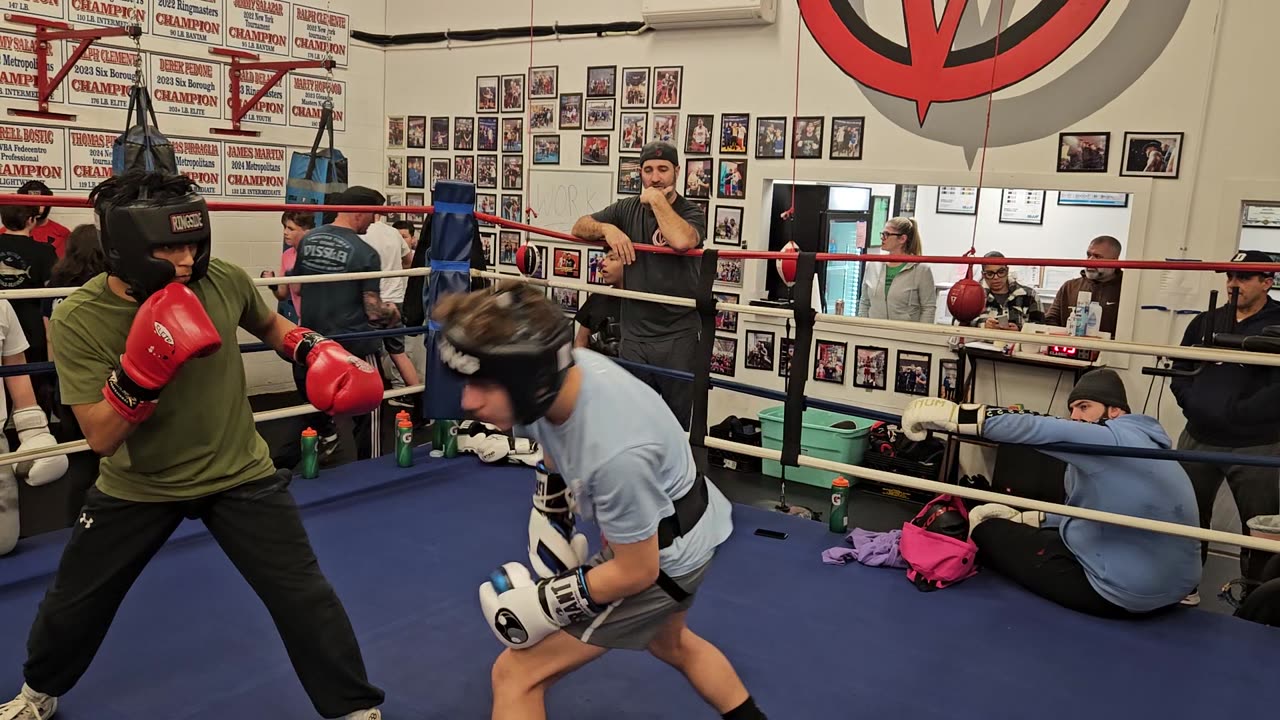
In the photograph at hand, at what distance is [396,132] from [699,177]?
8.28 feet

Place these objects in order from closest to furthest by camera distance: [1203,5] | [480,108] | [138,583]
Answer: [138,583], [1203,5], [480,108]

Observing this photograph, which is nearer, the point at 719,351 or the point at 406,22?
the point at 719,351

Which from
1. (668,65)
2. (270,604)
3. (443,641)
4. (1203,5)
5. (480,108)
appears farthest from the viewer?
(480,108)

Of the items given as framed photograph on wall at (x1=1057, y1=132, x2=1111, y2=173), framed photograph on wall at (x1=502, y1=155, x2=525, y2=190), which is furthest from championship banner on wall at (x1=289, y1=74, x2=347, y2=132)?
framed photograph on wall at (x1=1057, y1=132, x2=1111, y2=173)

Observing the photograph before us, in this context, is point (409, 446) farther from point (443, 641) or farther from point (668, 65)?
point (668, 65)

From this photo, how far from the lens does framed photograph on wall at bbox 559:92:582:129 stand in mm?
5855

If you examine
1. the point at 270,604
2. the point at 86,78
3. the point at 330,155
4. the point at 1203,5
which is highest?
the point at 1203,5

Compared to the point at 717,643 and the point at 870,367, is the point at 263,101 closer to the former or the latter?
the point at 870,367

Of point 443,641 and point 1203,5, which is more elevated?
point 1203,5

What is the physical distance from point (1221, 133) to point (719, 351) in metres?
2.63

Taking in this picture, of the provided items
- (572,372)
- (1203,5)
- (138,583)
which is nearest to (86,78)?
(138,583)

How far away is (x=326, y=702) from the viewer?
5.99ft

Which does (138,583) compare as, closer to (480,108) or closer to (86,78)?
(86,78)

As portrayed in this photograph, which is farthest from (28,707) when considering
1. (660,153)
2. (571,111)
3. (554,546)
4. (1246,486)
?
(571,111)
